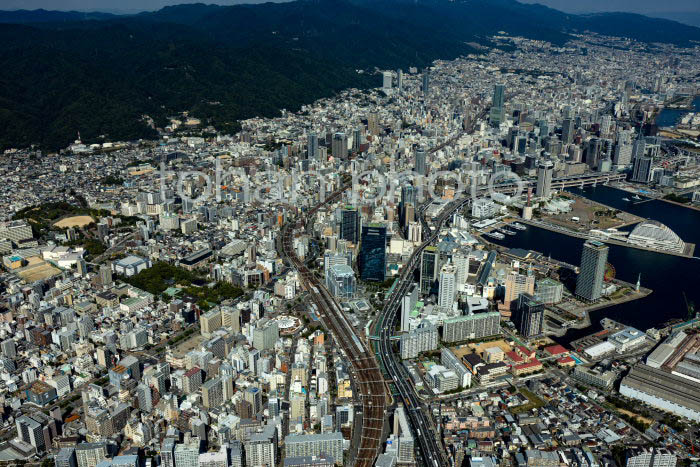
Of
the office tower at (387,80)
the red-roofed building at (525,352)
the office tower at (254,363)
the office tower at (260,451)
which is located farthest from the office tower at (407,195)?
the office tower at (387,80)

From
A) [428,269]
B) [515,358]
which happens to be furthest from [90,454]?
[428,269]

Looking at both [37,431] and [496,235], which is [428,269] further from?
[37,431]

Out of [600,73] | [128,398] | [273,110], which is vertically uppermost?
[600,73]

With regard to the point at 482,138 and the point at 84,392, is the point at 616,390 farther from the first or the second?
the point at 482,138

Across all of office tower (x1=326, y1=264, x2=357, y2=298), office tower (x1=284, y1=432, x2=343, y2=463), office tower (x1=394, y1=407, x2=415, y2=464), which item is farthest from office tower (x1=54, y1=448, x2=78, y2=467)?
office tower (x1=326, y1=264, x2=357, y2=298)

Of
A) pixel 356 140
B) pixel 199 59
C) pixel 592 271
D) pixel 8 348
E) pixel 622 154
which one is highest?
pixel 199 59

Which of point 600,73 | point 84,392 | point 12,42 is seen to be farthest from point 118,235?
point 600,73
